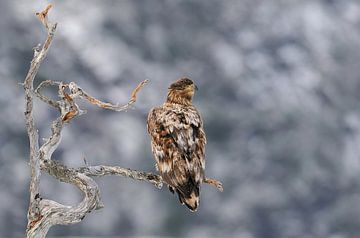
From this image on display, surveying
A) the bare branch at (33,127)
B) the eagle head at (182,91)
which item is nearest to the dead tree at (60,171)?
the bare branch at (33,127)

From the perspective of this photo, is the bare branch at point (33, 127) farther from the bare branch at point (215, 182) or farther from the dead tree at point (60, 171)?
the bare branch at point (215, 182)

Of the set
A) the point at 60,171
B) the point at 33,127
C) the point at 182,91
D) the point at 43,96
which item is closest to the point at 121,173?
the point at 60,171

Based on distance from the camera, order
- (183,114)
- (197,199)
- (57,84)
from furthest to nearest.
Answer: (183,114)
(57,84)
(197,199)

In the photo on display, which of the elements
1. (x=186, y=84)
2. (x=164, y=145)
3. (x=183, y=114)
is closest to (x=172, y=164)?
(x=164, y=145)

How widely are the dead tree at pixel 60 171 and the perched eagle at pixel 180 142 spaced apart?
56 centimetres

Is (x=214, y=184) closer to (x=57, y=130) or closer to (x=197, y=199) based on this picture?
(x=197, y=199)

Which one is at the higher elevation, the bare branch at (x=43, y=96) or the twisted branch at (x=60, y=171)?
the bare branch at (x=43, y=96)

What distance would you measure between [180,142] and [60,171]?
9.35ft

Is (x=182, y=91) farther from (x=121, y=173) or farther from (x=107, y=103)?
(x=121, y=173)

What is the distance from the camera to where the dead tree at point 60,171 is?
1453 centimetres

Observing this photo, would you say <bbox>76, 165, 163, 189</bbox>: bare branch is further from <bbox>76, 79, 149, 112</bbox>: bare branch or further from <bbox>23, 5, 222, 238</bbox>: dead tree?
<bbox>76, 79, 149, 112</bbox>: bare branch

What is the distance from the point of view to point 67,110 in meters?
14.6

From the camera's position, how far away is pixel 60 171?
14.8m

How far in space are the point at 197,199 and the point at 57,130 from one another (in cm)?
369
